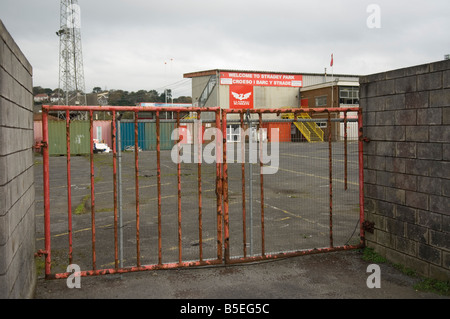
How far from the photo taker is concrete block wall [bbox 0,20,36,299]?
10.7ft

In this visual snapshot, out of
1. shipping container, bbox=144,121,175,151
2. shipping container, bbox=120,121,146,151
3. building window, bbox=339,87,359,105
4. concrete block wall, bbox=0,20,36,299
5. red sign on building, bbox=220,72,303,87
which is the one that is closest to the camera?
concrete block wall, bbox=0,20,36,299

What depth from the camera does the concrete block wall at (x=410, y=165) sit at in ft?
16.4

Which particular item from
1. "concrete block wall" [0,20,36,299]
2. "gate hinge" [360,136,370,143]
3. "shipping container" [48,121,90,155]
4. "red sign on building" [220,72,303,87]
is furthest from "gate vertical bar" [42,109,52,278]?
"red sign on building" [220,72,303,87]

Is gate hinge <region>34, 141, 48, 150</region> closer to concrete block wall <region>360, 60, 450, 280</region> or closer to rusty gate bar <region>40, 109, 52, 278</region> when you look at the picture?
rusty gate bar <region>40, 109, 52, 278</region>

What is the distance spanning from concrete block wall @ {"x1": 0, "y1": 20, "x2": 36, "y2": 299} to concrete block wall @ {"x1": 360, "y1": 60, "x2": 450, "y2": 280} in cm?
504

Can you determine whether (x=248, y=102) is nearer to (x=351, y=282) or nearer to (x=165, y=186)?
(x=165, y=186)

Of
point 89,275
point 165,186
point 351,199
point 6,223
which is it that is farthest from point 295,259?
point 165,186

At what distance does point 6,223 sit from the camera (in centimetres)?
333

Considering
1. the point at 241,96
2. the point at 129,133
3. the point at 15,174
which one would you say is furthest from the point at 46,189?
the point at 241,96

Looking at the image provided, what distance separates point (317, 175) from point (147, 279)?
12145mm

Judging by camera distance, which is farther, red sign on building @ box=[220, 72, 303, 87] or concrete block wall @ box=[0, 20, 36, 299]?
red sign on building @ box=[220, 72, 303, 87]

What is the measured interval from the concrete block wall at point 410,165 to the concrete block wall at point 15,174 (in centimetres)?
504

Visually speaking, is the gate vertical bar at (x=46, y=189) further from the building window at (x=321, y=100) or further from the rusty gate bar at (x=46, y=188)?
the building window at (x=321, y=100)

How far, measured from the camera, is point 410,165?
5512 mm
